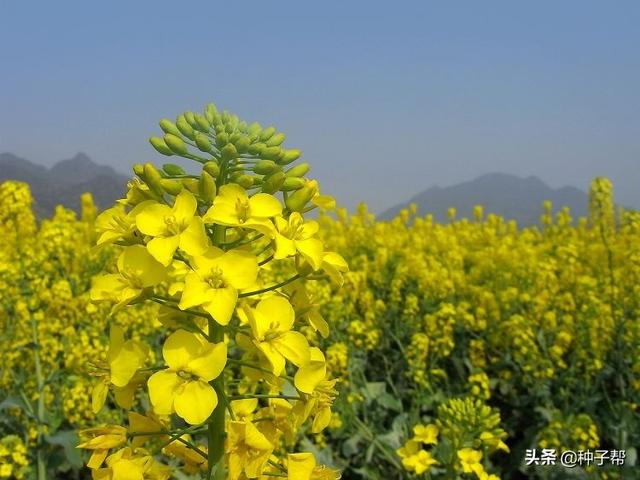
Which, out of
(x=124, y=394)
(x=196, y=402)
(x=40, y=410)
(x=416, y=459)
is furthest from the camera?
(x=40, y=410)

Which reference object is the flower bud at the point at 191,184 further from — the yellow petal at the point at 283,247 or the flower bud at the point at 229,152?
the yellow petal at the point at 283,247

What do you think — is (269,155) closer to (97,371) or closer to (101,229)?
(101,229)

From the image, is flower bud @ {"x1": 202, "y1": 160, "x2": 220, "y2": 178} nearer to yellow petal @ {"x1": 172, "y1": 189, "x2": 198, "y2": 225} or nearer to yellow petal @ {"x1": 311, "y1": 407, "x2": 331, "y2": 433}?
yellow petal @ {"x1": 172, "y1": 189, "x2": 198, "y2": 225}

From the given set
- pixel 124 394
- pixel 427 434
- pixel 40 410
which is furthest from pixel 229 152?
pixel 40 410

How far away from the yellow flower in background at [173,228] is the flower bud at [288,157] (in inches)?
10.3

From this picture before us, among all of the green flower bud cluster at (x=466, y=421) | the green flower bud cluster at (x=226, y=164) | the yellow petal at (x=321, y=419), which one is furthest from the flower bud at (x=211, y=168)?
the green flower bud cluster at (x=466, y=421)

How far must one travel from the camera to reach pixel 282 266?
620 cm

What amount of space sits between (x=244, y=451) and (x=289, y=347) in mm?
242

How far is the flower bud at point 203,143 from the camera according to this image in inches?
62.4

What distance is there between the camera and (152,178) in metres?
1.49

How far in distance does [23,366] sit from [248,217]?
3.09m

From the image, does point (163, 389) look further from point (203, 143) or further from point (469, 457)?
point (469, 457)

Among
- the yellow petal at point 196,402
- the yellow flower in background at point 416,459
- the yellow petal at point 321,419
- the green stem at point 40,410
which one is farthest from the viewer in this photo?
the green stem at point 40,410

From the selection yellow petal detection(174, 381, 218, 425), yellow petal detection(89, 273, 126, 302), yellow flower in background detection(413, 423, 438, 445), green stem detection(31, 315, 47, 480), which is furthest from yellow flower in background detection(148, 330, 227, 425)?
green stem detection(31, 315, 47, 480)
